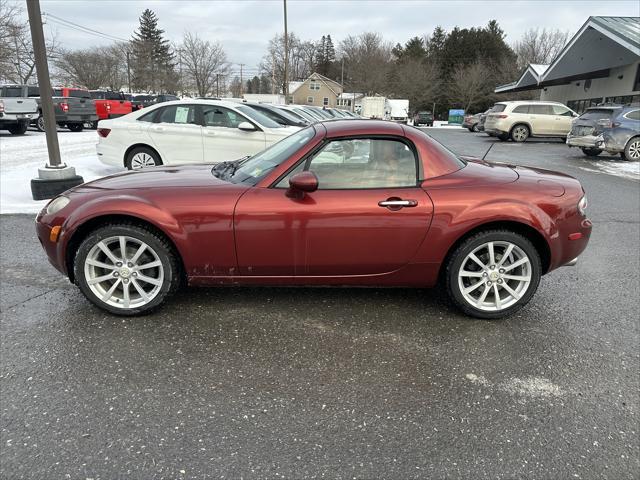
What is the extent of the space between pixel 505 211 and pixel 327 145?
135cm

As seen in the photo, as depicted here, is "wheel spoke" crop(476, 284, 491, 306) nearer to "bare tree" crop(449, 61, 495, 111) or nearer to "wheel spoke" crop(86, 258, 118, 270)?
"wheel spoke" crop(86, 258, 118, 270)

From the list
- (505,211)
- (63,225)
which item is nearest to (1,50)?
(63,225)

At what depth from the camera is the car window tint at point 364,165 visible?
326 centimetres

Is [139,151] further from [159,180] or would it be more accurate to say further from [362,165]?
[362,165]

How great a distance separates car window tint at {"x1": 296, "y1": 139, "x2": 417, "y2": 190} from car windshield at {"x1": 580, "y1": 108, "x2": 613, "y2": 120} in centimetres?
1334

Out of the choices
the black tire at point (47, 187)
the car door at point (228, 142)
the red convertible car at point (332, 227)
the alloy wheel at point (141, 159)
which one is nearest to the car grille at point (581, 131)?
the car door at point (228, 142)

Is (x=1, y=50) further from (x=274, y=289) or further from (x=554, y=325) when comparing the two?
(x=554, y=325)

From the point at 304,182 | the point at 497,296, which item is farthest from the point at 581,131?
the point at 304,182

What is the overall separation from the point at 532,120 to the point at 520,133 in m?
0.71

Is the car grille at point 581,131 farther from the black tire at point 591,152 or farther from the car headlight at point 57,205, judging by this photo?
the car headlight at point 57,205

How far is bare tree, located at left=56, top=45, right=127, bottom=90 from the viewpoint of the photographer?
5398cm

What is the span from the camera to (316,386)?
2.56 metres

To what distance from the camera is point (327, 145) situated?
3.30m

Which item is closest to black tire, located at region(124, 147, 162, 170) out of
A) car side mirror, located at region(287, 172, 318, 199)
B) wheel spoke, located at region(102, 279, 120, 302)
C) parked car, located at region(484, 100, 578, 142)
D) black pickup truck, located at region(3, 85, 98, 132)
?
wheel spoke, located at region(102, 279, 120, 302)
